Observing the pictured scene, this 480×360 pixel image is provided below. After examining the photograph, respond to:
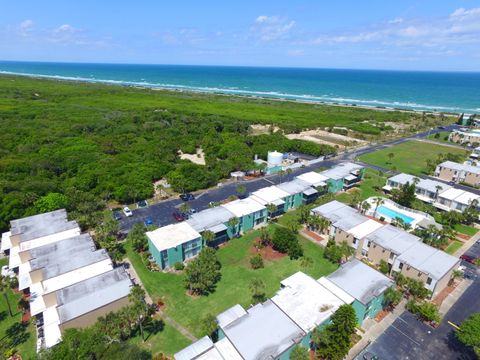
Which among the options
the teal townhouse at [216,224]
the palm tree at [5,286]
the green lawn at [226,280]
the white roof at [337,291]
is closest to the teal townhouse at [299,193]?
the green lawn at [226,280]

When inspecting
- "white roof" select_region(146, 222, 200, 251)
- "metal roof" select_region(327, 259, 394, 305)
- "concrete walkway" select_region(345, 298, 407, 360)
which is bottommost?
"concrete walkway" select_region(345, 298, 407, 360)

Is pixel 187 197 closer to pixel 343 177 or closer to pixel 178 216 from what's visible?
pixel 178 216

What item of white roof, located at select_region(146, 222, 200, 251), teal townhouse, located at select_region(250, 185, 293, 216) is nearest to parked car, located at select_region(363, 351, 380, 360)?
white roof, located at select_region(146, 222, 200, 251)

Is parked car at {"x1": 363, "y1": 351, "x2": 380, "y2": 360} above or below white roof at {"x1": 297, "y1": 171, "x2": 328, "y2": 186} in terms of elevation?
below

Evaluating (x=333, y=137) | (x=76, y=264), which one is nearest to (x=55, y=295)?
(x=76, y=264)

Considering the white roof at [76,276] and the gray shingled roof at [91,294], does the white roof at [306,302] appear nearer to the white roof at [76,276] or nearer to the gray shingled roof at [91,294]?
the gray shingled roof at [91,294]

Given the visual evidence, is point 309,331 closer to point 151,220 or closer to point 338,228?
point 338,228

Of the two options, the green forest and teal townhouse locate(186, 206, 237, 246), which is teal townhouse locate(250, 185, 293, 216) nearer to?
teal townhouse locate(186, 206, 237, 246)

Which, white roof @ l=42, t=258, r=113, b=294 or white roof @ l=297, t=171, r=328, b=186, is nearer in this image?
white roof @ l=42, t=258, r=113, b=294
